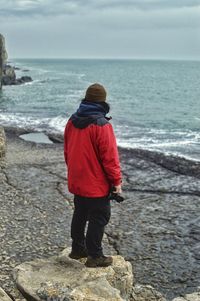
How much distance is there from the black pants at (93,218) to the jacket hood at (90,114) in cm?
117

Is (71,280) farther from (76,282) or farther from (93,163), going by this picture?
(93,163)

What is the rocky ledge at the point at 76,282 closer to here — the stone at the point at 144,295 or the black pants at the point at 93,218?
the stone at the point at 144,295

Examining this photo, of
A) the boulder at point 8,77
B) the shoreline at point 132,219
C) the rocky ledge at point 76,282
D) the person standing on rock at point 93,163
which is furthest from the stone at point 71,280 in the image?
the boulder at point 8,77

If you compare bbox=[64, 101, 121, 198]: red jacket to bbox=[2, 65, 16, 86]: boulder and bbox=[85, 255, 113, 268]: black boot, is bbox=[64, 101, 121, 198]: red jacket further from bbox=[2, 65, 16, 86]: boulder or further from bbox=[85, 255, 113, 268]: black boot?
bbox=[2, 65, 16, 86]: boulder

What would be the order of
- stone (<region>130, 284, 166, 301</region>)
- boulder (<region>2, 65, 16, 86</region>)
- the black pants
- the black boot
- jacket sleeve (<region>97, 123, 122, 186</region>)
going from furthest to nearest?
boulder (<region>2, 65, 16, 86</region>) → stone (<region>130, 284, 166, 301</region>) → the black boot → the black pants → jacket sleeve (<region>97, 123, 122, 186</region>)

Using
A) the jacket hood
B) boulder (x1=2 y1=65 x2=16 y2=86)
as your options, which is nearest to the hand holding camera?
the jacket hood

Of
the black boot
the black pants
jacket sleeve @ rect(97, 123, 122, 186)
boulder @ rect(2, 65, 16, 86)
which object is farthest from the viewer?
boulder @ rect(2, 65, 16, 86)

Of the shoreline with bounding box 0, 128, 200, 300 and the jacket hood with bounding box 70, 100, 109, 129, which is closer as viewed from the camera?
the jacket hood with bounding box 70, 100, 109, 129

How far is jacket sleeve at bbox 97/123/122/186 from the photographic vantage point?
6.87m

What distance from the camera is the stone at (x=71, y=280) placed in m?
6.34

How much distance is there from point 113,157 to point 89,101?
93cm

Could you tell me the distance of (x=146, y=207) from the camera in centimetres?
1542

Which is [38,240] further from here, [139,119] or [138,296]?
[139,119]

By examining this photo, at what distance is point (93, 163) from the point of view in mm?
7043
